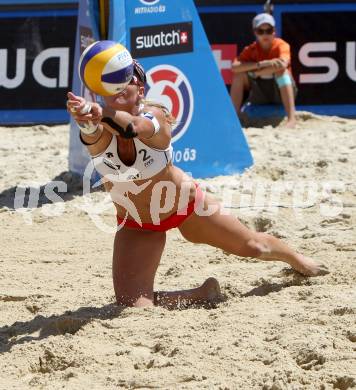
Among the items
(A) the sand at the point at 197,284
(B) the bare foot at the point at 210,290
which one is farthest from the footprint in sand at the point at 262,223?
(B) the bare foot at the point at 210,290

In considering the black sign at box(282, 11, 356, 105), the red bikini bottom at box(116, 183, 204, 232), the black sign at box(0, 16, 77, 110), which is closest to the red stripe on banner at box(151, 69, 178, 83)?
the black sign at box(0, 16, 77, 110)

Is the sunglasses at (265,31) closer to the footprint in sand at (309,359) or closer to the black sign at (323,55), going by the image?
the black sign at (323,55)

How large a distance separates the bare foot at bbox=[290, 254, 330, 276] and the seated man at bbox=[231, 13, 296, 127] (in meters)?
4.29

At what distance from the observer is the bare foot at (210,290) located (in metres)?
5.18

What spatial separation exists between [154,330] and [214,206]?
3.05 feet

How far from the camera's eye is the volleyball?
4250mm

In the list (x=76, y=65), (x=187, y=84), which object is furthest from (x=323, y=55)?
(x=76, y=65)

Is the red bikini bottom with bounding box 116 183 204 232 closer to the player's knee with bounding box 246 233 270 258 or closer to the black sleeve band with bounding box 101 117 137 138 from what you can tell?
the player's knee with bounding box 246 233 270 258

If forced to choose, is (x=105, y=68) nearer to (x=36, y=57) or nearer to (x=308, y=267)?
(x=308, y=267)

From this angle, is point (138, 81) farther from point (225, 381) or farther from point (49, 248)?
point (49, 248)

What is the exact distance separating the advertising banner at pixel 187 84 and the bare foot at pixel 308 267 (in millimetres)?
2723

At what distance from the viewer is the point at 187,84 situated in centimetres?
802

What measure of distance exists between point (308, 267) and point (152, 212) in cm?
100

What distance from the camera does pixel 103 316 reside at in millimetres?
4848
